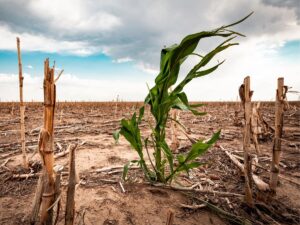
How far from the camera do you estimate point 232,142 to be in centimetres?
574

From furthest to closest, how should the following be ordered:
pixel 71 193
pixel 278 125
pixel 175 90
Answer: pixel 278 125 → pixel 175 90 → pixel 71 193

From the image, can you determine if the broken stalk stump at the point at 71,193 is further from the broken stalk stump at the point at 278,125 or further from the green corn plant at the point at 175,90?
the broken stalk stump at the point at 278,125

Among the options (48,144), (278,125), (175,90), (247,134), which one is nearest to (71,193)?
(48,144)

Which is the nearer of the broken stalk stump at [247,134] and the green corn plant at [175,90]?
the green corn plant at [175,90]

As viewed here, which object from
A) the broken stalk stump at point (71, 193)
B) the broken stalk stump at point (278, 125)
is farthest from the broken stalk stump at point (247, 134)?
the broken stalk stump at point (71, 193)

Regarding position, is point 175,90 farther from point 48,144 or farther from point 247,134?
point 48,144

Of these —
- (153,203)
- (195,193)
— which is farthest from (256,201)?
(153,203)

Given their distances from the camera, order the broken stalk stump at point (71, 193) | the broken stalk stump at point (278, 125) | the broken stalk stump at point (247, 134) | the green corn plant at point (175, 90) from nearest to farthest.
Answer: the broken stalk stump at point (71, 193) → the green corn plant at point (175, 90) → the broken stalk stump at point (247, 134) → the broken stalk stump at point (278, 125)

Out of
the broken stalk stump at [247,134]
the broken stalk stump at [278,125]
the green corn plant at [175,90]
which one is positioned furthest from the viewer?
the broken stalk stump at [278,125]

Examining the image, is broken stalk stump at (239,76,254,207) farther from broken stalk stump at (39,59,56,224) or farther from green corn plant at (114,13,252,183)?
broken stalk stump at (39,59,56,224)

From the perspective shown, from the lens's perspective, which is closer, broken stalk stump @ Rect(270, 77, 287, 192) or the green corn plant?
the green corn plant

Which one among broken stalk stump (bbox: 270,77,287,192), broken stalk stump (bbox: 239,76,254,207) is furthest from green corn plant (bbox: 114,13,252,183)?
broken stalk stump (bbox: 270,77,287,192)

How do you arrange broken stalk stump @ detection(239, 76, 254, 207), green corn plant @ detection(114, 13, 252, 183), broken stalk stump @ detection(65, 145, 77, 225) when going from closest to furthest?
broken stalk stump @ detection(65, 145, 77, 225), green corn plant @ detection(114, 13, 252, 183), broken stalk stump @ detection(239, 76, 254, 207)

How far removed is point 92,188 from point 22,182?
1.00 m
